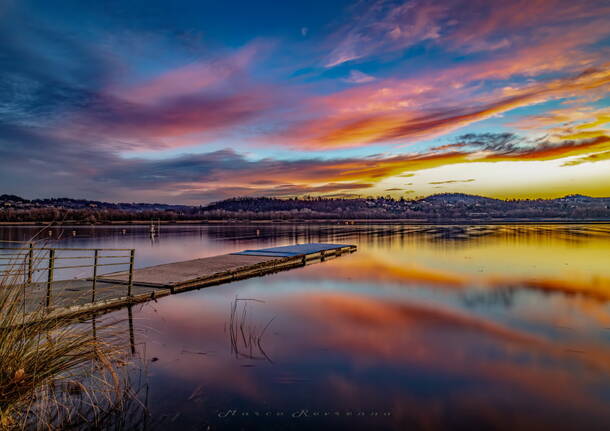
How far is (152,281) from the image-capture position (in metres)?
11.0

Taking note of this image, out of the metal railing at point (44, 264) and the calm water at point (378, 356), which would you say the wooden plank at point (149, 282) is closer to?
the metal railing at point (44, 264)

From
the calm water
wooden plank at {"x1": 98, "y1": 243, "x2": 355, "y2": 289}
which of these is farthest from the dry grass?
wooden plank at {"x1": 98, "y1": 243, "x2": 355, "y2": 289}

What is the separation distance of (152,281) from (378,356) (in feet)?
23.5

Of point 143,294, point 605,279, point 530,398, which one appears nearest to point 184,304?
point 143,294

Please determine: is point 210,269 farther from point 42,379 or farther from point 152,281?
point 42,379

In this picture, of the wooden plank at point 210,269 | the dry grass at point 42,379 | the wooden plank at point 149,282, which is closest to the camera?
the dry grass at point 42,379

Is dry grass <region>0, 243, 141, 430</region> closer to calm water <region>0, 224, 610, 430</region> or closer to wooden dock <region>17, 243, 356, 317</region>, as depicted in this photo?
calm water <region>0, 224, 610, 430</region>

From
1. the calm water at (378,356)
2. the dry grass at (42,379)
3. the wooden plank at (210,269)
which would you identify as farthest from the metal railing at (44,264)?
the calm water at (378,356)

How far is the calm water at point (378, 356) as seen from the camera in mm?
4636

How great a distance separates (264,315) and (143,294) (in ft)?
10.2

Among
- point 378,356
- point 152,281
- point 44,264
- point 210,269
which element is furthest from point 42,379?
point 44,264

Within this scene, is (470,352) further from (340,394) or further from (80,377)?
(80,377)

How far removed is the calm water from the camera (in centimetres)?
464

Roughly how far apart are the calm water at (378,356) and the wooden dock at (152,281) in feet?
1.67
